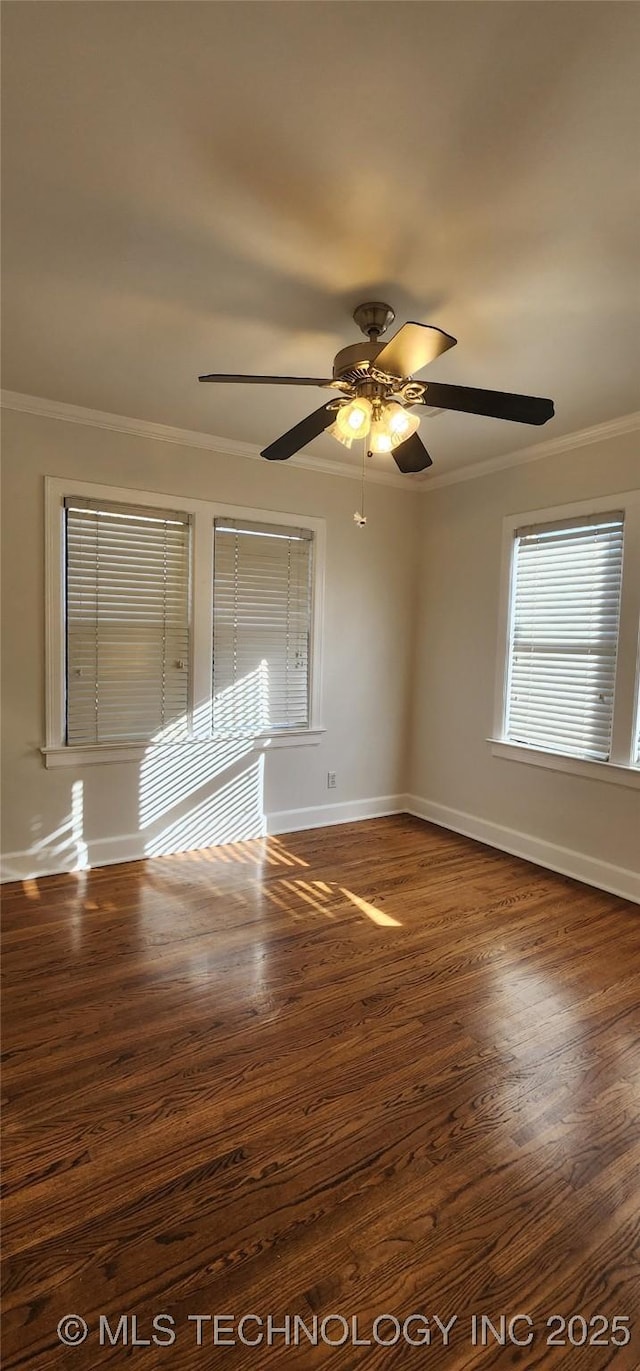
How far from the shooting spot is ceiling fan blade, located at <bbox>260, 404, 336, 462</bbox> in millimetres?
2203

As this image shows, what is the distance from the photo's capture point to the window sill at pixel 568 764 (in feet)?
10.6

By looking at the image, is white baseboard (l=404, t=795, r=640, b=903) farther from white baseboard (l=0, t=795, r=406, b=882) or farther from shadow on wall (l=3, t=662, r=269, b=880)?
shadow on wall (l=3, t=662, r=269, b=880)

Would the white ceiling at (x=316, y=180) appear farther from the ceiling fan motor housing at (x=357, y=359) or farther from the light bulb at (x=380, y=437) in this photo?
the light bulb at (x=380, y=437)

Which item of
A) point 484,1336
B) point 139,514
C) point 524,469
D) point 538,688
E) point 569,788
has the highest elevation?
point 524,469

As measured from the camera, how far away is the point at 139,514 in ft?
11.5

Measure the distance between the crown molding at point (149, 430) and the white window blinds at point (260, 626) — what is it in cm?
45

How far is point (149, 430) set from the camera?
3.46 meters

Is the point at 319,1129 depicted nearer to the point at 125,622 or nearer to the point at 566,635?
the point at 125,622

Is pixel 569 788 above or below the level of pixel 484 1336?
above

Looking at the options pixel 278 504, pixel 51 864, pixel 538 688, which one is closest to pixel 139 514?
pixel 278 504

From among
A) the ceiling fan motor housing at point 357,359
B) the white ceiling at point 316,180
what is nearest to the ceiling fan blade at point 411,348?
the ceiling fan motor housing at point 357,359

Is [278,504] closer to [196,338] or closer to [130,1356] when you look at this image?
[196,338]

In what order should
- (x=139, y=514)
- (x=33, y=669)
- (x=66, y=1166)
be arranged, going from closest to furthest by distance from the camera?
(x=66, y=1166)
(x=33, y=669)
(x=139, y=514)

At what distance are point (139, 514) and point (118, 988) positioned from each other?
2510mm
